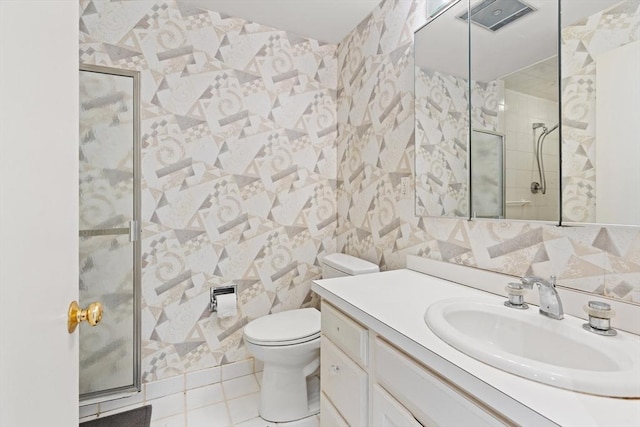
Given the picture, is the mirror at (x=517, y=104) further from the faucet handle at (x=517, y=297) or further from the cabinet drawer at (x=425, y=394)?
the cabinet drawer at (x=425, y=394)

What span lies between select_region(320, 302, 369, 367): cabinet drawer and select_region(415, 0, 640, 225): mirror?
0.70 meters

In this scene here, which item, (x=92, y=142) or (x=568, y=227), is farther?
(x=92, y=142)

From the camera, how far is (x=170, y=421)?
165 centimetres

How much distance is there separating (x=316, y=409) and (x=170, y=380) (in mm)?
905

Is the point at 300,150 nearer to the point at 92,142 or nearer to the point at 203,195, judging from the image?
→ the point at 203,195

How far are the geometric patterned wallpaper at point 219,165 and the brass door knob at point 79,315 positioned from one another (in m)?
1.25

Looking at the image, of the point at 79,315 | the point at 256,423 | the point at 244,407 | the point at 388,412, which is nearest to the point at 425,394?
the point at 388,412

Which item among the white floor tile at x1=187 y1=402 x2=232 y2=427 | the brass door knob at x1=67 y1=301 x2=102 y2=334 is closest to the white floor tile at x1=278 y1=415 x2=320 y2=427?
the white floor tile at x1=187 y1=402 x2=232 y2=427

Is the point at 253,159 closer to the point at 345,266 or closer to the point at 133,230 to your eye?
the point at 133,230

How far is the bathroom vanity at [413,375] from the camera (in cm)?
56

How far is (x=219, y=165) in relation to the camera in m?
1.97

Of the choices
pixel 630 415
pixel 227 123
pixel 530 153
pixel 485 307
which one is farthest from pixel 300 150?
pixel 630 415

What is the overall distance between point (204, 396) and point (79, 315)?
152cm
